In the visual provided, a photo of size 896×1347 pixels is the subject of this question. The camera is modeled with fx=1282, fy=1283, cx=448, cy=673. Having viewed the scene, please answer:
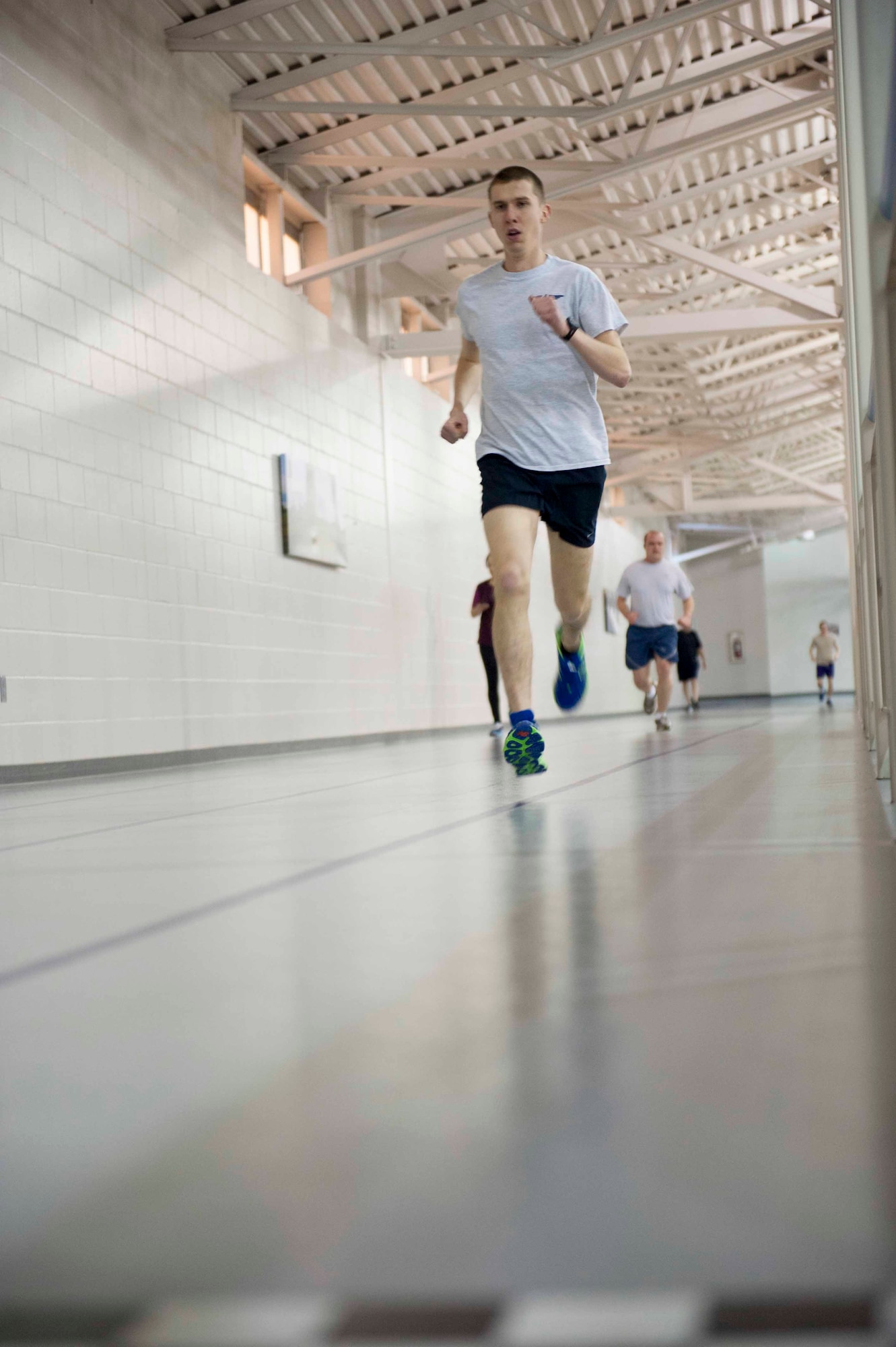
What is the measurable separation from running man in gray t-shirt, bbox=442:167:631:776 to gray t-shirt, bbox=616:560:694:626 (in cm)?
500

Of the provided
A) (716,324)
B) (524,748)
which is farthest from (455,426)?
(716,324)

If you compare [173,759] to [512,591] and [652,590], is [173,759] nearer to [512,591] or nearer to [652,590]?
[652,590]

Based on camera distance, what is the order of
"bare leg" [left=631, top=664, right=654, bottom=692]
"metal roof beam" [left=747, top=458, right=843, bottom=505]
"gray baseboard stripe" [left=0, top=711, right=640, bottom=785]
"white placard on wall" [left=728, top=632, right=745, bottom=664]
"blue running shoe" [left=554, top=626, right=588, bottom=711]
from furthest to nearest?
"white placard on wall" [left=728, top=632, right=745, bottom=664]
"metal roof beam" [left=747, top=458, right=843, bottom=505]
"bare leg" [left=631, top=664, right=654, bottom=692]
"gray baseboard stripe" [left=0, top=711, right=640, bottom=785]
"blue running shoe" [left=554, top=626, right=588, bottom=711]

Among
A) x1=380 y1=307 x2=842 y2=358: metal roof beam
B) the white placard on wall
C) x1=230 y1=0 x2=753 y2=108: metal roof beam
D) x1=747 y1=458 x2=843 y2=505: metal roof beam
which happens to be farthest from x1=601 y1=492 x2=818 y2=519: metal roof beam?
x1=230 y1=0 x2=753 y2=108: metal roof beam

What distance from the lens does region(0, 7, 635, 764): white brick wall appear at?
610cm

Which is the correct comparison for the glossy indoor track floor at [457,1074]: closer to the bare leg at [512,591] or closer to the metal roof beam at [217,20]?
the bare leg at [512,591]

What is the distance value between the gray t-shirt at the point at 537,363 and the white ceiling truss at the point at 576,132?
4.22m

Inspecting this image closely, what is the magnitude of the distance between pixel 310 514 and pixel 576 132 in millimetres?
3821

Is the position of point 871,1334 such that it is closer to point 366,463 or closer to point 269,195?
point 269,195

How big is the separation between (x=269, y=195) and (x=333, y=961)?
9910mm

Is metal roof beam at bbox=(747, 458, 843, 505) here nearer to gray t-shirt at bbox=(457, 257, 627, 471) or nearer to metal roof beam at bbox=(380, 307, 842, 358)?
metal roof beam at bbox=(380, 307, 842, 358)

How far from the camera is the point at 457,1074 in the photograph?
25.5 inches

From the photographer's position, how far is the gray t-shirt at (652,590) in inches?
345

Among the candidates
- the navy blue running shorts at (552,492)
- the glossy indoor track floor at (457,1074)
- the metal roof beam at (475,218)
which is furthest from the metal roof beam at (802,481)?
the glossy indoor track floor at (457,1074)
